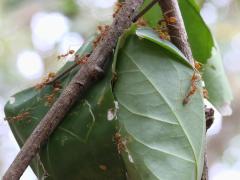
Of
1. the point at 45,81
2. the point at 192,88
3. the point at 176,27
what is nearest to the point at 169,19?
the point at 176,27

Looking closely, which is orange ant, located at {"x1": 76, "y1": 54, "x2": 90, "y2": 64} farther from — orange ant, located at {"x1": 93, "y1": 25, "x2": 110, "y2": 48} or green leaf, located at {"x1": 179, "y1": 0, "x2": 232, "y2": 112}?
green leaf, located at {"x1": 179, "y1": 0, "x2": 232, "y2": 112}

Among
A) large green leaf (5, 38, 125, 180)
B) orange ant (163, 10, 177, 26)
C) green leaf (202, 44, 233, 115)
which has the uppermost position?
orange ant (163, 10, 177, 26)

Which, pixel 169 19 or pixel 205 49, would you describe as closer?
pixel 169 19

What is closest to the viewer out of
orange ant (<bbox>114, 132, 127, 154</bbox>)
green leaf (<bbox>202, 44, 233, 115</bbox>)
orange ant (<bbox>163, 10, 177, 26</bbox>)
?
orange ant (<bbox>114, 132, 127, 154</bbox>)

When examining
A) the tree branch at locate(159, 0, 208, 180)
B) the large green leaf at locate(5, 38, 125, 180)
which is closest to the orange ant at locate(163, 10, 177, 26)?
the tree branch at locate(159, 0, 208, 180)

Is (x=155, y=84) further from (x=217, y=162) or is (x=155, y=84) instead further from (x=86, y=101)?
(x=217, y=162)

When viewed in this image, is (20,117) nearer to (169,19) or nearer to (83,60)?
(83,60)

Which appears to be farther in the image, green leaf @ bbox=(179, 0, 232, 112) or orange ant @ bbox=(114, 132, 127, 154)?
green leaf @ bbox=(179, 0, 232, 112)

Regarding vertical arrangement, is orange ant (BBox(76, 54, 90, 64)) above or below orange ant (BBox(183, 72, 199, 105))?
above
